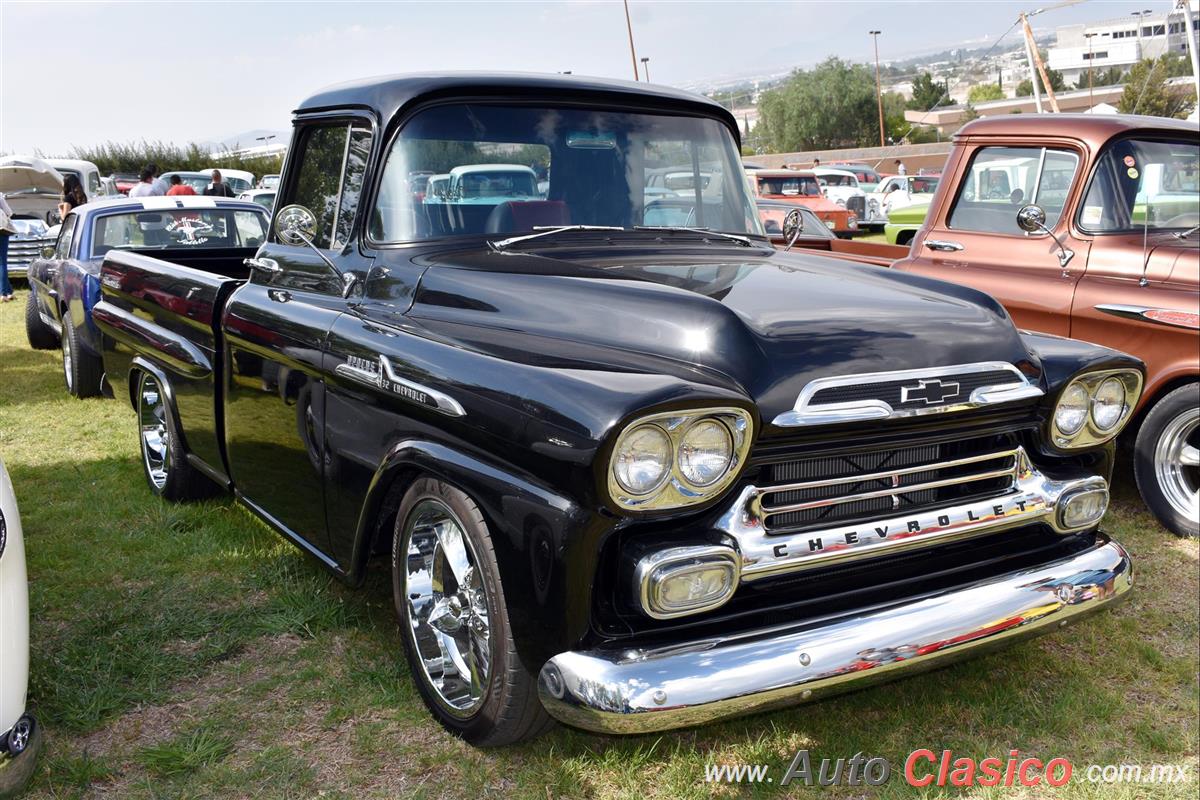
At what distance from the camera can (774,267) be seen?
3695 millimetres

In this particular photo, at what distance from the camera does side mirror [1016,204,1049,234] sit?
5.40 m

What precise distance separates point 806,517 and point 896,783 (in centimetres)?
84

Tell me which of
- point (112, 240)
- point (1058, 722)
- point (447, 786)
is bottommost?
point (1058, 722)

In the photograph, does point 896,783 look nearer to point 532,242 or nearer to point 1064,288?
point 532,242

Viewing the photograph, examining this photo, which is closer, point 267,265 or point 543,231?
point 543,231

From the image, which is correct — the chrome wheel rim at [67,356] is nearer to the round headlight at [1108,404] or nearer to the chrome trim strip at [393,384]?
the chrome trim strip at [393,384]

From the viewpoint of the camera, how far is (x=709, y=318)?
2.87 m

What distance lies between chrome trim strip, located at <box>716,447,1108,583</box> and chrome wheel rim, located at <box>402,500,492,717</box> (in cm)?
74

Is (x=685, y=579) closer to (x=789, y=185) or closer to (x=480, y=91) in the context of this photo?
(x=480, y=91)

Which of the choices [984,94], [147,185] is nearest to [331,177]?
[147,185]

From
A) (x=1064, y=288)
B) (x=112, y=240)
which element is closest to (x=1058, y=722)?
(x=1064, y=288)

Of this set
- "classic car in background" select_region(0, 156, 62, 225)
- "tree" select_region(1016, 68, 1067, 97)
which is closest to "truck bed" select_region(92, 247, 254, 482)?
"classic car in background" select_region(0, 156, 62, 225)

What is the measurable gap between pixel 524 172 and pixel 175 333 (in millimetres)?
1987

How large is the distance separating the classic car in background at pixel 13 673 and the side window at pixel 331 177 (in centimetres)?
152
